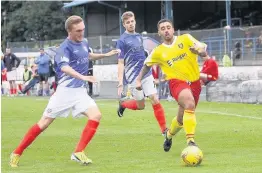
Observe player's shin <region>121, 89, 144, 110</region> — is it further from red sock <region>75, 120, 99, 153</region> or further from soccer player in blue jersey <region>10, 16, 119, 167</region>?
red sock <region>75, 120, 99, 153</region>

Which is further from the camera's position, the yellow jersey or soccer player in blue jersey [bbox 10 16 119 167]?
the yellow jersey

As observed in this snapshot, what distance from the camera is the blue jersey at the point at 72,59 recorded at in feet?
38.0

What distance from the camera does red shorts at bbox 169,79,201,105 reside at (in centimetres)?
1175

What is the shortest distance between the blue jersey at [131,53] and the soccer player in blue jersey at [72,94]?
139 inches

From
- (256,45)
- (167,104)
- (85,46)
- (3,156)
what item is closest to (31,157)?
(3,156)

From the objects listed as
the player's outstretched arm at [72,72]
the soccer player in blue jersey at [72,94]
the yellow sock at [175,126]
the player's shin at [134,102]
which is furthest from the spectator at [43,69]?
the player's outstretched arm at [72,72]

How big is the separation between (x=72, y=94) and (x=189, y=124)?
1670 mm

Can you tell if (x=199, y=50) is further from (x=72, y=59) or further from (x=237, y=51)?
(x=237, y=51)

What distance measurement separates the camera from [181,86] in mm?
11773

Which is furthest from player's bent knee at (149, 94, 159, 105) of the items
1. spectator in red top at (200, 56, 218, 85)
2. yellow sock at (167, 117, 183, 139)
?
spectator in red top at (200, 56, 218, 85)

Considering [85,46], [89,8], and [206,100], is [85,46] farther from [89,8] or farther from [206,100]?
[89,8]

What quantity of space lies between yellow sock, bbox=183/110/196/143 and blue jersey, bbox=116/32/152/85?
3908 millimetres

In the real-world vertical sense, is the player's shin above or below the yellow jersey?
below

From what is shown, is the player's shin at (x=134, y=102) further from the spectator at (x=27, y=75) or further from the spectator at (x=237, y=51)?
the spectator at (x=27, y=75)
